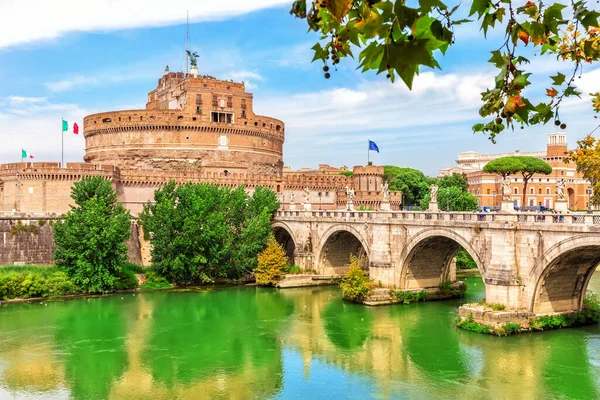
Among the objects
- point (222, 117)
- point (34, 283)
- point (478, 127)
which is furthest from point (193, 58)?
point (478, 127)

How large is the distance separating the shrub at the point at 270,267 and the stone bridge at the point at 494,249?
2.77 meters

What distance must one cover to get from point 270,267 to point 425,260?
10.1 metres

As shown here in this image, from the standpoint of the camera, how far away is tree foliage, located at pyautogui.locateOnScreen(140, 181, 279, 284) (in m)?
34.8

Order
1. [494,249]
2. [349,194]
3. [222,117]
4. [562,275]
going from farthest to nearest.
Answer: [222,117] < [349,194] < [494,249] < [562,275]

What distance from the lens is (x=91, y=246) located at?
3152 cm

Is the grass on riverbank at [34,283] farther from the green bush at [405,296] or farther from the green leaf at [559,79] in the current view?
the green leaf at [559,79]

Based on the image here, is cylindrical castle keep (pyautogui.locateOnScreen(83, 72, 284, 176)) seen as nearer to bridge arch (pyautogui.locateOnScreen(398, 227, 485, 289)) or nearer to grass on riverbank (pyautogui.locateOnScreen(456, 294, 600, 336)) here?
bridge arch (pyautogui.locateOnScreen(398, 227, 485, 289))

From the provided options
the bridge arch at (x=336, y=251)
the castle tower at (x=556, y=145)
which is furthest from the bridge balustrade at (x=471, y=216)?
the castle tower at (x=556, y=145)

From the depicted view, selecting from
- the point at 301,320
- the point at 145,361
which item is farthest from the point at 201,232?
the point at 145,361

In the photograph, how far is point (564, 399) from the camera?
643 inches

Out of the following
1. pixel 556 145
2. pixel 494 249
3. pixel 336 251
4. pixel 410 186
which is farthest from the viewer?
pixel 556 145

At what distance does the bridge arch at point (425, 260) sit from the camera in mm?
29109

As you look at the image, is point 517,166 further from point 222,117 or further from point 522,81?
point 522,81

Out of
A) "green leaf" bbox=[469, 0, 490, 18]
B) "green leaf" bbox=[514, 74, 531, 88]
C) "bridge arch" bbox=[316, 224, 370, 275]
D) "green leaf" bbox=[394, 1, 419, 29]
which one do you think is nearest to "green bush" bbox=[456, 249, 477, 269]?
"bridge arch" bbox=[316, 224, 370, 275]
